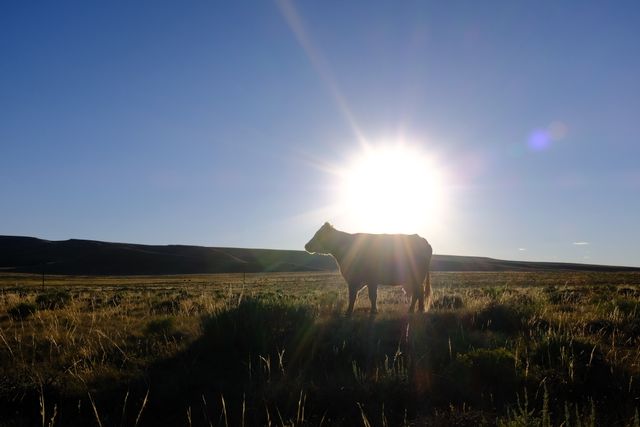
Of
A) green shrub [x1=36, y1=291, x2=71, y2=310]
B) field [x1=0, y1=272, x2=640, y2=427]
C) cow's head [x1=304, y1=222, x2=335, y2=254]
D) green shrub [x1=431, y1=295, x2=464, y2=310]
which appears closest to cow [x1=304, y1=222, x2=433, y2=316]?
cow's head [x1=304, y1=222, x2=335, y2=254]

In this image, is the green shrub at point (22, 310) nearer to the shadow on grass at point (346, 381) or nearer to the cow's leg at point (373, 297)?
the shadow on grass at point (346, 381)

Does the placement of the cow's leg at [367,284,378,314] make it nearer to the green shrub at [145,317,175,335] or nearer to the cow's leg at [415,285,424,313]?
the cow's leg at [415,285,424,313]

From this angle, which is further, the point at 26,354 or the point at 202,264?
the point at 202,264

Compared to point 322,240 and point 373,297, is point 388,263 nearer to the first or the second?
point 373,297

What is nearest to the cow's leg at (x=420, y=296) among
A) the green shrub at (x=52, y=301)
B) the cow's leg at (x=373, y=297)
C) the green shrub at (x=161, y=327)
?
the cow's leg at (x=373, y=297)

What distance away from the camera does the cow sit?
39.7ft

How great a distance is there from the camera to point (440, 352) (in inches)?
267

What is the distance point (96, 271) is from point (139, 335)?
11979 cm

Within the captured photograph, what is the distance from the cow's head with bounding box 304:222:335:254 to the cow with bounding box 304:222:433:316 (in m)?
0.76

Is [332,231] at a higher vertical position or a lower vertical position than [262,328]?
higher

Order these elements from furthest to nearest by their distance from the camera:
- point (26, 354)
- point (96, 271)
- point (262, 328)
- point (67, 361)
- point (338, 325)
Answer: point (96, 271) → point (338, 325) → point (262, 328) → point (26, 354) → point (67, 361)

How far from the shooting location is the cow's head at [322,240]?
13617 millimetres

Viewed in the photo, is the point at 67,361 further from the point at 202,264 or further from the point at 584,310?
the point at 202,264

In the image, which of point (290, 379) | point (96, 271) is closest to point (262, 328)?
point (290, 379)
